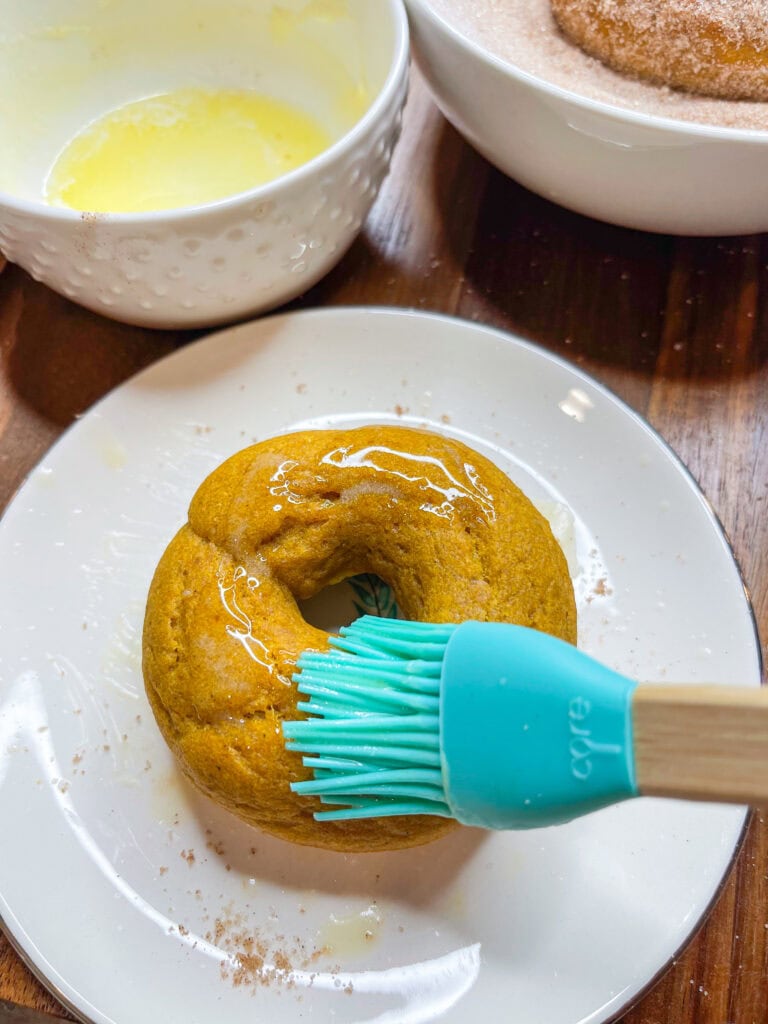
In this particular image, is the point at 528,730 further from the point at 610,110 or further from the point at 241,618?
the point at 610,110

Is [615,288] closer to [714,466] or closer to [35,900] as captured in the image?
[714,466]

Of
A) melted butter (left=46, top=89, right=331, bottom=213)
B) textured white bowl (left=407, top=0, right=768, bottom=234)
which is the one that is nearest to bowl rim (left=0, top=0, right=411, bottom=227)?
textured white bowl (left=407, top=0, right=768, bottom=234)

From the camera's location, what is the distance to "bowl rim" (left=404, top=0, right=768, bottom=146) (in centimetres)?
84

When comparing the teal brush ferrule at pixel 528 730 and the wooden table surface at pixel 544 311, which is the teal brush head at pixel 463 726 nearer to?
the teal brush ferrule at pixel 528 730

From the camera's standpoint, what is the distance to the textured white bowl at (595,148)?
86 cm

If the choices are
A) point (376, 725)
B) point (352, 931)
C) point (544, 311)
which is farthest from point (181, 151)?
point (352, 931)

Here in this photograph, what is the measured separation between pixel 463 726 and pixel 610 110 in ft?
2.02

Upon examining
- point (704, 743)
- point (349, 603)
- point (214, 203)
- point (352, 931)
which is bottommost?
point (352, 931)

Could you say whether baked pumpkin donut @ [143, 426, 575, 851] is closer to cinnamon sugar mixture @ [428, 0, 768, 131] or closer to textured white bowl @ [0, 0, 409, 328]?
textured white bowl @ [0, 0, 409, 328]

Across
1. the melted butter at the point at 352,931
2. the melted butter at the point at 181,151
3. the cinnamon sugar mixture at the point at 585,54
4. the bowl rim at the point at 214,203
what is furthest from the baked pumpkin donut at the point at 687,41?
the melted butter at the point at 352,931

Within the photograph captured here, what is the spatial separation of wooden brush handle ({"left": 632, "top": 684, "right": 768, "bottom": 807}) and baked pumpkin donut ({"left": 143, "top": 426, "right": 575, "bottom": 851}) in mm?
255

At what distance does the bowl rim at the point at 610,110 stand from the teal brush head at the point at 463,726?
531 millimetres

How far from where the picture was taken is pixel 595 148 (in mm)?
906

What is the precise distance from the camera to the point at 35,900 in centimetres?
77
